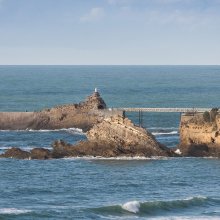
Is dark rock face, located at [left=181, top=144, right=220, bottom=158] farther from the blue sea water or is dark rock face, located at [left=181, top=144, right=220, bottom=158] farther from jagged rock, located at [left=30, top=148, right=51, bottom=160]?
jagged rock, located at [left=30, top=148, right=51, bottom=160]

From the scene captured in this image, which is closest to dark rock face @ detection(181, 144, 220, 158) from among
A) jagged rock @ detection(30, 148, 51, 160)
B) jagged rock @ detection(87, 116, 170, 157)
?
jagged rock @ detection(87, 116, 170, 157)

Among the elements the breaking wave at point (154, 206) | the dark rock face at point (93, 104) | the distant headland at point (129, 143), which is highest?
the dark rock face at point (93, 104)

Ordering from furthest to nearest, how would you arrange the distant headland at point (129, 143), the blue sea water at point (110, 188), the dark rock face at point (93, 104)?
the dark rock face at point (93, 104) → the distant headland at point (129, 143) → the blue sea water at point (110, 188)

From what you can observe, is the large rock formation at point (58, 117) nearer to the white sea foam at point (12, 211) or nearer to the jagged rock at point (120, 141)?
the jagged rock at point (120, 141)

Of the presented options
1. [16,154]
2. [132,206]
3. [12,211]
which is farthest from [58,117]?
[12,211]

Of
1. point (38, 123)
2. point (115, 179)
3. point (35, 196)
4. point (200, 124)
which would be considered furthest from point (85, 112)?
point (35, 196)

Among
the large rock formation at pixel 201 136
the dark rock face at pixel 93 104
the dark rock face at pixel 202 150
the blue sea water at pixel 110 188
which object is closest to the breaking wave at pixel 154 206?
the blue sea water at pixel 110 188

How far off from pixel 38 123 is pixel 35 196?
58412 millimetres

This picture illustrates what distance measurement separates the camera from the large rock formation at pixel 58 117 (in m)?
130

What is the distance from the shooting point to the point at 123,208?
224ft

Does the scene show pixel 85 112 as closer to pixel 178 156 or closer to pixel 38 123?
pixel 38 123

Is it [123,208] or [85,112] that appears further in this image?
[85,112]

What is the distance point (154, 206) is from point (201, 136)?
89.4 ft

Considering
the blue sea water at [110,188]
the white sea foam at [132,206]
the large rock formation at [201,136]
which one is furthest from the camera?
the large rock formation at [201,136]
